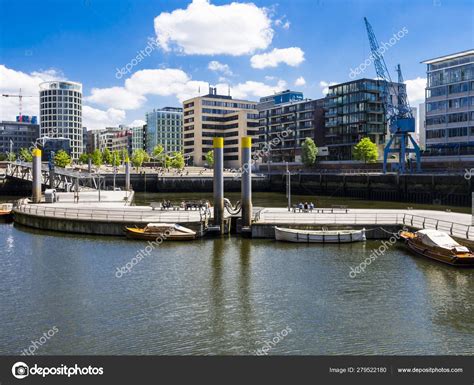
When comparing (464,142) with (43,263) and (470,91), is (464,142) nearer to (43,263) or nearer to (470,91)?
(470,91)

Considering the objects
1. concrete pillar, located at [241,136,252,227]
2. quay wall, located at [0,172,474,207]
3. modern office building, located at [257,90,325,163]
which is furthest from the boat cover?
modern office building, located at [257,90,325,163]

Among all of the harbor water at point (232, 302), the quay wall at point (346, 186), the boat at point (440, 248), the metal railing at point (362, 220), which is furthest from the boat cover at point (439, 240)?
the quay wall at point (346, 186)

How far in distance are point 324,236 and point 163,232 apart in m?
16.0

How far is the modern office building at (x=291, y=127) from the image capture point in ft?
584

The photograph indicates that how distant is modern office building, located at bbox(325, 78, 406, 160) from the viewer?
A: 157375 millimetres

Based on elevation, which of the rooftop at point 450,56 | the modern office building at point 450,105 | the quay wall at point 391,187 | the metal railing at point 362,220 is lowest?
the metal railing at point 362,220

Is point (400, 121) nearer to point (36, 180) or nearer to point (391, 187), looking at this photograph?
point (391, 187)

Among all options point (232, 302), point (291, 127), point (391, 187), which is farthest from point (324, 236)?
point (291, 127)

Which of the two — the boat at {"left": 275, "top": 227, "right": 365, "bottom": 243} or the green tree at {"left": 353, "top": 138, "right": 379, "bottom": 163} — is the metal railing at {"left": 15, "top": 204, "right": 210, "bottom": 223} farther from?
the green tree at {"left": 353, "top": 138, "right": 379, "bottom": 163}

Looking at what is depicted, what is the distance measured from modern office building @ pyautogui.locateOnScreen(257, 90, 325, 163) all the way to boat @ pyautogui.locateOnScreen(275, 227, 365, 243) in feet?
415

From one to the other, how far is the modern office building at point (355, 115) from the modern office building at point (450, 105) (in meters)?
16.8

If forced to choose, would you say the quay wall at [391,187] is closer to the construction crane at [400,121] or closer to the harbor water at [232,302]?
the construction crane at [400,121]

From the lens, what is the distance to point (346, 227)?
49.0 m
